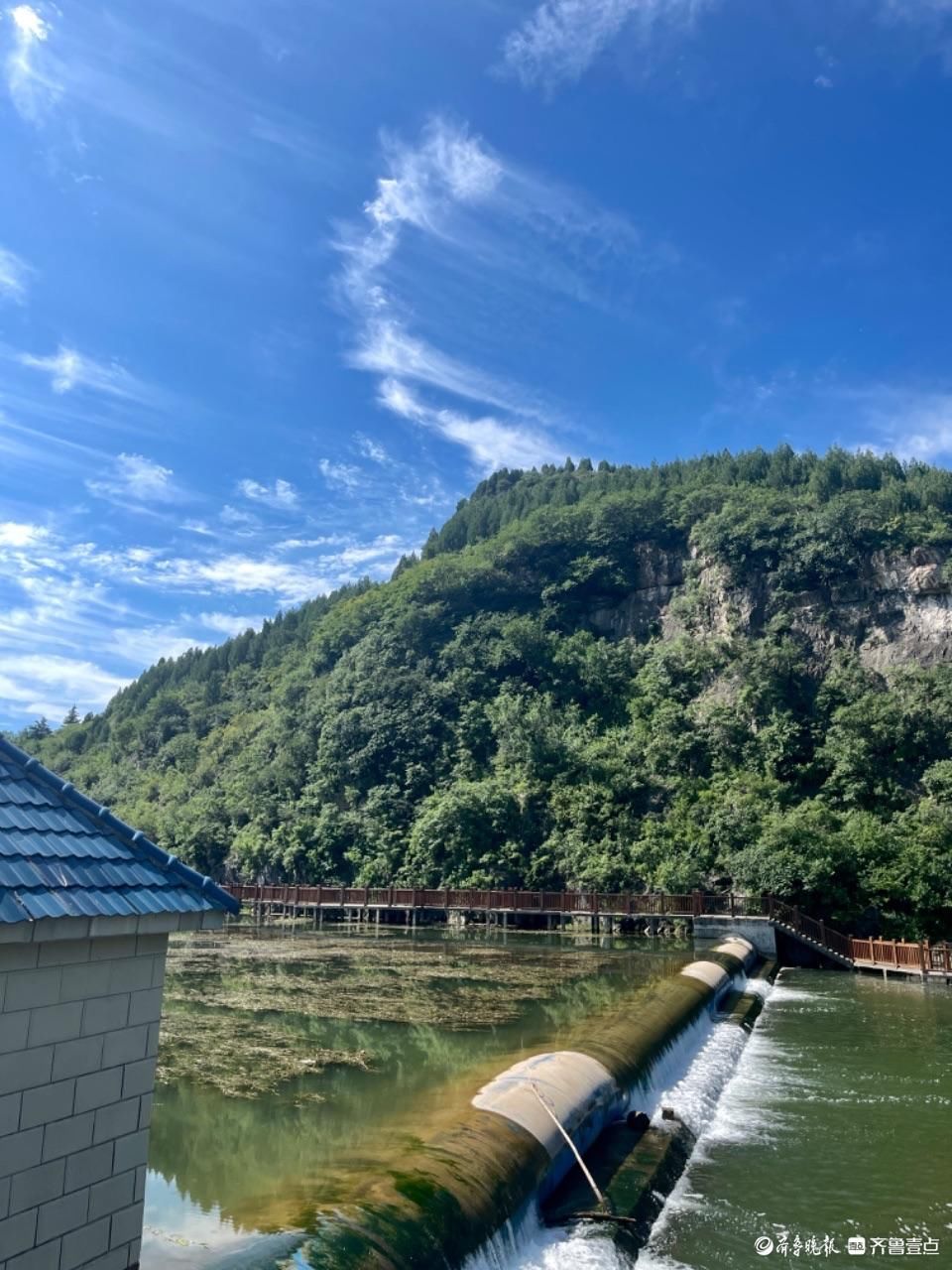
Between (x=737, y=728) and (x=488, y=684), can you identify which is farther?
(x=488, y=684)

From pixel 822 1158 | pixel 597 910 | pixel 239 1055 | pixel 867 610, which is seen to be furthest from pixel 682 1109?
pixel 867 610

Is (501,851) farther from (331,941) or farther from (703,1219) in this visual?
(703,1219)

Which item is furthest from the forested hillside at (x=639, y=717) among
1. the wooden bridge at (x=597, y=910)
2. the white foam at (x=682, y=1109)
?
the white foam at (x=682, y=1109)

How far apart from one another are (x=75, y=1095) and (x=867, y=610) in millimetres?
53595

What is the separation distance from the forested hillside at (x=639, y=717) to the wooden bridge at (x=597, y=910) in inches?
61.9

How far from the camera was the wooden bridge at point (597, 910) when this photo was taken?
85.1 ft

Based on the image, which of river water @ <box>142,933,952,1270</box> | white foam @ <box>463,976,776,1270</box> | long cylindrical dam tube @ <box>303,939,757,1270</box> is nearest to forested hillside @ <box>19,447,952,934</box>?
river water @ <box>142,933,952,1270</box>

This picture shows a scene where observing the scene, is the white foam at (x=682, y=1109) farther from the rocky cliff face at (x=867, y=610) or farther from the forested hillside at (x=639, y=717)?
the rocky cliff face at (x=867, y=610)

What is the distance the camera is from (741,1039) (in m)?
15.2

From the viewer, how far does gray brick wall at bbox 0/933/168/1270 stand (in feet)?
12.6

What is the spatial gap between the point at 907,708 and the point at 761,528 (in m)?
18.0

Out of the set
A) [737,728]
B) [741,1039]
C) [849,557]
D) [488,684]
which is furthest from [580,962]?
[849,557]

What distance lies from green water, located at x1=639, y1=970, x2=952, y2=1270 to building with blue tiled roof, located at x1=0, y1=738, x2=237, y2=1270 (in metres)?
4.71

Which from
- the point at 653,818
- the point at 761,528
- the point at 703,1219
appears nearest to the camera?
the point at 703,1219
